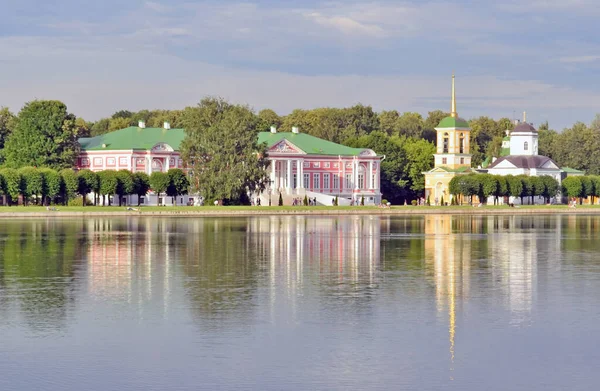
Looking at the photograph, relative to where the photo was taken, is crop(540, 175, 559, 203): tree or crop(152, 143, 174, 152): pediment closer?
crop(152, 143, 174, 152): pediment

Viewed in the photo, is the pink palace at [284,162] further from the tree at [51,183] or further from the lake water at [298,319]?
the lake water at [298,319]

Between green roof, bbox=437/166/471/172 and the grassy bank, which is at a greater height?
green roof, bbox=437/166/471/172

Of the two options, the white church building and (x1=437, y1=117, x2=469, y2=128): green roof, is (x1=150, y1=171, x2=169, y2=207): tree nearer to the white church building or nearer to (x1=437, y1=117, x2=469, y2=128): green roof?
(x1=437, y1=117, x2=469, y2=128): green roof

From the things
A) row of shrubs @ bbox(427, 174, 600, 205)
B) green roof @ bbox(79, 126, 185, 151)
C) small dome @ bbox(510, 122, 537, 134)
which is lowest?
row of shrubs @ bbox(427, 174, 600, 205)

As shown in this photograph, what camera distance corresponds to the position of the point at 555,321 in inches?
964

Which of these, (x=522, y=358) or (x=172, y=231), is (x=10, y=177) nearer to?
(x=172, y=231)

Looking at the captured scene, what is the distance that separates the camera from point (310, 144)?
13088 cm

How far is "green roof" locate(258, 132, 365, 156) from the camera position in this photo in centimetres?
12762

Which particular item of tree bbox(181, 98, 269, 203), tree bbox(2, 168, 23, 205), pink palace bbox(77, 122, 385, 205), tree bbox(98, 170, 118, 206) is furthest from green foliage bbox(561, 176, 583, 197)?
tree bbox(2, 168, 23, 205)

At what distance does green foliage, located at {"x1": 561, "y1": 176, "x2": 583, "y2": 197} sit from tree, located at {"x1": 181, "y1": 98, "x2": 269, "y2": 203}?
44970 mm

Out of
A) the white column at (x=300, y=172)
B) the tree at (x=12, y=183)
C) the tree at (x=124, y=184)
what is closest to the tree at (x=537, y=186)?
the white column at (x=300, y=172)

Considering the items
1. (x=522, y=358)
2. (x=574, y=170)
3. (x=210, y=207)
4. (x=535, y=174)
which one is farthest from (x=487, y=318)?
(x=574, y=170)

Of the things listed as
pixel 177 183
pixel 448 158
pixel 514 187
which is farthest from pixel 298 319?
pixel 448 158

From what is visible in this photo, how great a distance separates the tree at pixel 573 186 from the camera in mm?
135500
